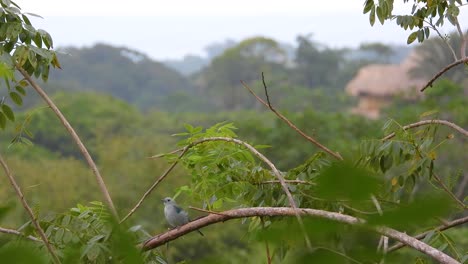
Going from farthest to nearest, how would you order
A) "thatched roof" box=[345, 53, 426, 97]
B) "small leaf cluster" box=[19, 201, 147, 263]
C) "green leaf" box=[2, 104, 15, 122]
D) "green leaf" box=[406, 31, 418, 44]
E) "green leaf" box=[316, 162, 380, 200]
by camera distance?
"thatched roof" box=[345, 53, 426, 97]
"green leaf" box=[406, 31, 418, 44]
"green leaf" box=[2, 104, 15, 122]
"small leaf cluster" box=[19, 201, 147, 263]
"green leaf" box=[316, 162, 380, 200]

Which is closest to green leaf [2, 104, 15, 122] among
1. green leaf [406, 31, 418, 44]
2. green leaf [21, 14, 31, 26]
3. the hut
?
green leaf [21, 14, 31, 26]

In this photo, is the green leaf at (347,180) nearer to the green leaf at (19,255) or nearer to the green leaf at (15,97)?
the green leaf at (19,255)

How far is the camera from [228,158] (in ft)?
5.32

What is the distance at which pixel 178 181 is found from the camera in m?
12.7

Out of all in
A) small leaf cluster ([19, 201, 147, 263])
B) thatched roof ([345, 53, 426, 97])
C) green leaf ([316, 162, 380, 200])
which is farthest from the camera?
thatched roof ([345, 53, 426, 97])

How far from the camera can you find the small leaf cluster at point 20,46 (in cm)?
154

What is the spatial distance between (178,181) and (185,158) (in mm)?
11143

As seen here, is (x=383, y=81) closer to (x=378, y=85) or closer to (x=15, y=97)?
(x=378, y=85)

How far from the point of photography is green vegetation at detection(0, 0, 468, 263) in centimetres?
31

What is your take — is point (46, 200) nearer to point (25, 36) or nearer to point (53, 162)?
point (53, 162)

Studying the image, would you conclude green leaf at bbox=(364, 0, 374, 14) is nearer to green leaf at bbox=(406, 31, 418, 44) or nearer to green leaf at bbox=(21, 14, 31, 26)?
green leaf at bbox=(406, 31, 418, 44)

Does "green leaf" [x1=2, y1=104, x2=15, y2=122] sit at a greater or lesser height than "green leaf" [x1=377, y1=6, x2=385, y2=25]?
lesser

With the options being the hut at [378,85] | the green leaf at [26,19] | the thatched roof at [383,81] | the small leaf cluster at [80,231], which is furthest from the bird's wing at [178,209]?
the thatched roof at [383,81]

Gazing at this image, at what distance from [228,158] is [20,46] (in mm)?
517
